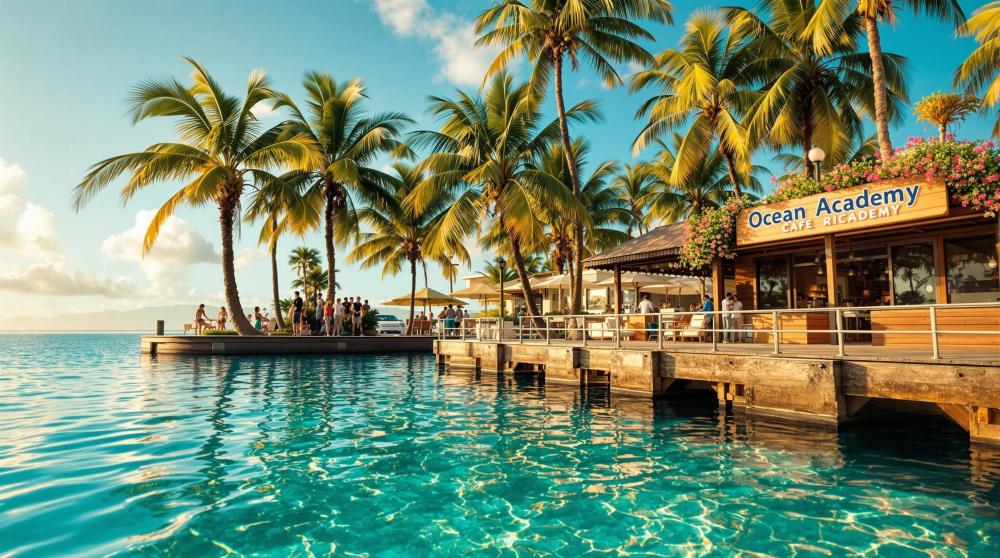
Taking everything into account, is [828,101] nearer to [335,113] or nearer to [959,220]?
[959,220]

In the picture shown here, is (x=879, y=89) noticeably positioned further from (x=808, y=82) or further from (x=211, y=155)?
(x=211, y=155)

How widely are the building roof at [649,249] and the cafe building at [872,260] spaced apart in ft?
0.24

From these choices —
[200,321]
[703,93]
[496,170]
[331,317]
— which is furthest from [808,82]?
[200,321]

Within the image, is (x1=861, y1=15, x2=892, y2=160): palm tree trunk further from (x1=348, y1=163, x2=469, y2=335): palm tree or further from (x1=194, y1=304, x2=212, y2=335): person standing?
(x1=194, y1=304, x2=212, y2=335): person standing

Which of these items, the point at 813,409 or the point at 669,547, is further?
the point at 813,409

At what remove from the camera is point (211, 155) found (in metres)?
24.3

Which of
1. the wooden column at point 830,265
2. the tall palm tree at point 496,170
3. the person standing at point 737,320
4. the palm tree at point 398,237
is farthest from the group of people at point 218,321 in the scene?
the wooden column at point 830,265

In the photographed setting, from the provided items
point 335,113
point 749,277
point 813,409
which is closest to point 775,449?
point 813,409

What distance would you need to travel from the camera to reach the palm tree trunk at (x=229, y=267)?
82.7ft

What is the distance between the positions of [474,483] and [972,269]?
1199 centimetres

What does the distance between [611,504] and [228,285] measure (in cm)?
2365

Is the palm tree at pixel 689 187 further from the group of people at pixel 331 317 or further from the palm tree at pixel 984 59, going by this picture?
the group of people at pixel 331 317

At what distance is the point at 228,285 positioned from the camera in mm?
25547

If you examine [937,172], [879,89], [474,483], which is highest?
[879,89]
